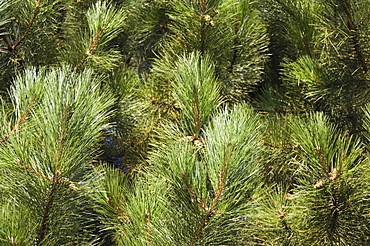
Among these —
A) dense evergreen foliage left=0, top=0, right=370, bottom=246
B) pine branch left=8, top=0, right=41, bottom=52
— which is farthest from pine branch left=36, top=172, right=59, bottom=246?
pine branch left=8, top=0, right=41, bottom=52

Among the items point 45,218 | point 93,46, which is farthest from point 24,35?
point 45,218

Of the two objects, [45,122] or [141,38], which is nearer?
[45,122]

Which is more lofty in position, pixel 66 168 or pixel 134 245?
pixel 66 168

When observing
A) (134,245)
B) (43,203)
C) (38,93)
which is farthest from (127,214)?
(38,93)

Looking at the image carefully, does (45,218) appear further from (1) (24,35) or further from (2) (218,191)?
(1) (24,35)

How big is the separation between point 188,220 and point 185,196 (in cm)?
6

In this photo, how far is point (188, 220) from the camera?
1039 millimetres

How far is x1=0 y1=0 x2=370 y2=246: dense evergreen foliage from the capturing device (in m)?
1.01

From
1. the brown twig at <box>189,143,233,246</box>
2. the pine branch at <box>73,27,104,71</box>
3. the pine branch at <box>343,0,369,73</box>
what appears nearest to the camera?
the brown twig at <box>189,143,233,246</box>

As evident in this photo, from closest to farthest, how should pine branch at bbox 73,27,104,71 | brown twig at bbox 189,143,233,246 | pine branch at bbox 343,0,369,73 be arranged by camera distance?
brown twig at bbox 189,143,233,246 → pine branch at bbox 343,0,369,73 → pine branch at bbox 73,27,104,71

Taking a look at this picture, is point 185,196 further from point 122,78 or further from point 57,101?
point 122,78

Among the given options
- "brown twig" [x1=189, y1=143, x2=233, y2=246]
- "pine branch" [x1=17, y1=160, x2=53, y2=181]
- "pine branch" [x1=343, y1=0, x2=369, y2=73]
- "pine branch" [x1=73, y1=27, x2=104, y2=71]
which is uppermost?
"pine branch" [x1=73, y1=27, x2=104, y2=71]

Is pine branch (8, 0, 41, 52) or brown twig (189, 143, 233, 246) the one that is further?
pine branch (8, 0, 41, 52)

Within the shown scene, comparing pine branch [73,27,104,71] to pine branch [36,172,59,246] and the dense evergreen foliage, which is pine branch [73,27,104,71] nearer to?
the dense evergreen foliage
